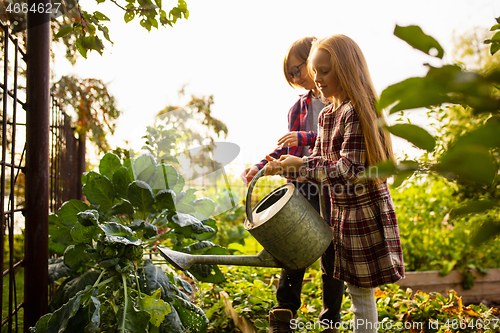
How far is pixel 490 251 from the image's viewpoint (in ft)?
9.02

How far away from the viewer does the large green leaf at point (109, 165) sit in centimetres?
172

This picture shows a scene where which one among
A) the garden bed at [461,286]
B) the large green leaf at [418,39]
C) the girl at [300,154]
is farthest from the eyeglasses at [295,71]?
the garden bed at [461,286]

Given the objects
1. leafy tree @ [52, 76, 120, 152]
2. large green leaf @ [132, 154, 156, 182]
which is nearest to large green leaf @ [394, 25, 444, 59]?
large green leaf @ [132, 154, 156, 182]

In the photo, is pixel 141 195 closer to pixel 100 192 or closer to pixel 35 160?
pixel 100 192

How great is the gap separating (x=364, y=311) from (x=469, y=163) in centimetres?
138

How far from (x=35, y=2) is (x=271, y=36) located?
70.8 inches

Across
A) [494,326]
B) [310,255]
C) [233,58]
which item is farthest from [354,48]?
[233,58]

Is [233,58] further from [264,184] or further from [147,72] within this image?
[264,184]

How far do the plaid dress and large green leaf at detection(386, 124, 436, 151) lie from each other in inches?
43.0

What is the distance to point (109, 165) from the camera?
1726 mm

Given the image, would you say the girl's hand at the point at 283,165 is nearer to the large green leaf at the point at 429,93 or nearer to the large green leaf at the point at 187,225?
the large green leaf at the point at 187,225

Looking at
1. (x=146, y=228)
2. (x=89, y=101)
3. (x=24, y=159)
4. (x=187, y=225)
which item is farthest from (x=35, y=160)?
(x=89, y=101)

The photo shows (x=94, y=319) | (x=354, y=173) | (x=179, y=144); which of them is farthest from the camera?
(x=179, y=144)

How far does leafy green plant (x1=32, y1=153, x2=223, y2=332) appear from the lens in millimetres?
1232
